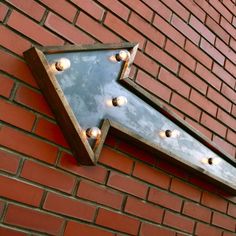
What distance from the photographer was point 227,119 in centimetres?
201

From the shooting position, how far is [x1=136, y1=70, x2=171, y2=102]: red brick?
162 cm

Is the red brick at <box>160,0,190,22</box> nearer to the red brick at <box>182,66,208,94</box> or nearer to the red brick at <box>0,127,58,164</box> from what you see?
the red brick at <box>182,66,208,94</box>

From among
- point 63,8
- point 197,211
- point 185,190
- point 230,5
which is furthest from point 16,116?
point 230,5

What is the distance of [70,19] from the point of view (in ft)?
4.68

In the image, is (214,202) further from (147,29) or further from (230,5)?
(230,5)

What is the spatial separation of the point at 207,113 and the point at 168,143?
1.38ft

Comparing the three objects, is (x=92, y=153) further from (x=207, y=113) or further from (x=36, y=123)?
(x=207, y=113)

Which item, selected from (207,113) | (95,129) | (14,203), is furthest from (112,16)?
(14,203)

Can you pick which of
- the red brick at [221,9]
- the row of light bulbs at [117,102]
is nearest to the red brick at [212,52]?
the red brick at [221,9]

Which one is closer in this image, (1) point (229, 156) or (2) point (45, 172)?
(2) point (45, 172)

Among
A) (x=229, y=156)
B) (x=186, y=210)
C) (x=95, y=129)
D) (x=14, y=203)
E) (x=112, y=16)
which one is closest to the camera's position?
(x=14, y=203)

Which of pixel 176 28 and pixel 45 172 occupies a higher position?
pixel 176 28

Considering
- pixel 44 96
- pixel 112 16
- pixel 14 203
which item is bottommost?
pixel 14 203

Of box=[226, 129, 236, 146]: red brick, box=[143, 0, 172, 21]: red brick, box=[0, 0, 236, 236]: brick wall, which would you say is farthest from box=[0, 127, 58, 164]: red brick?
box=[226, 129, 236, 146]: red brick
